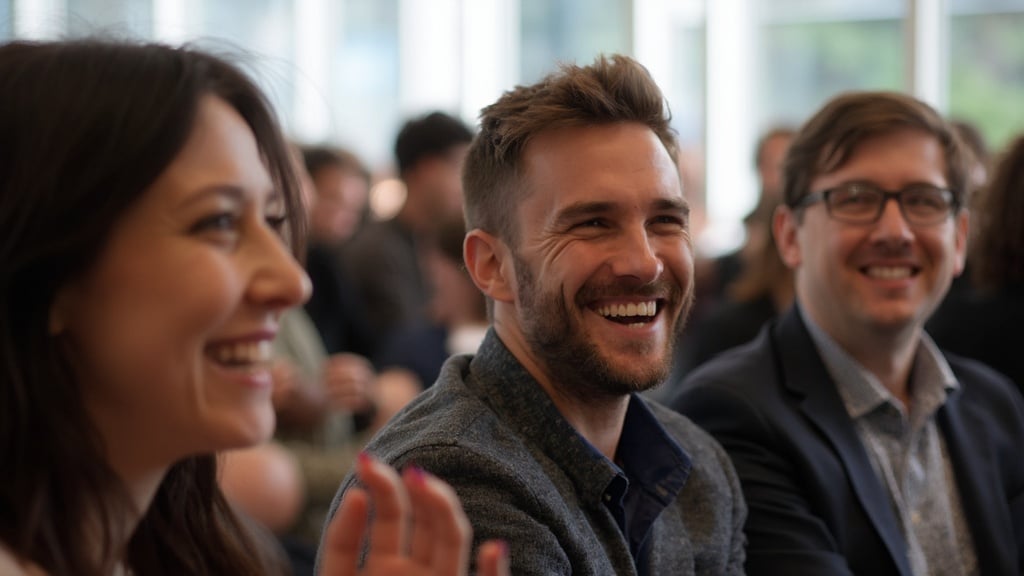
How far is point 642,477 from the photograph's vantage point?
1763mm

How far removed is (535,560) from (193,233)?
60 cm

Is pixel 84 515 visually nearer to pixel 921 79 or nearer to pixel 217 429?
pixel 217 429

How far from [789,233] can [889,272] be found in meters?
0.24

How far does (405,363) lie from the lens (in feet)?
12.8

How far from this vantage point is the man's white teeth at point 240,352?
1164 millimetres

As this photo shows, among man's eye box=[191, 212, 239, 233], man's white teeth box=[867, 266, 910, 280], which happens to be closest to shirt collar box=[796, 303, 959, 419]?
man's white teeth box=[867, 266, 910, 280]

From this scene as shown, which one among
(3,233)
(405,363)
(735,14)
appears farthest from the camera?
(735,14)

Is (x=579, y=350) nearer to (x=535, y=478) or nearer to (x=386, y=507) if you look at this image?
(x=535, y=478)

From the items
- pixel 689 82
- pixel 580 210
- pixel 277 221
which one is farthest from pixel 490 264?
pixel 689 82

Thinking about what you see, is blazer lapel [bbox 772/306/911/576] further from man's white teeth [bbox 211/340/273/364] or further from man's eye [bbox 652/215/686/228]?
man's white teeth [bbox 211/340/273/364]

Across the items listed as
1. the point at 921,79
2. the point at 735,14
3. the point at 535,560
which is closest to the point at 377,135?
the point at 735,14

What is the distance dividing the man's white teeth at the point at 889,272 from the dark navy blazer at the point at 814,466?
6.4 inches

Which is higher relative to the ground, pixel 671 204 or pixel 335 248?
pixel 671 204

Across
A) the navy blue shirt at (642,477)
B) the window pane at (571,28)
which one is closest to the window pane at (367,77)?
the window pane at (571,28)
